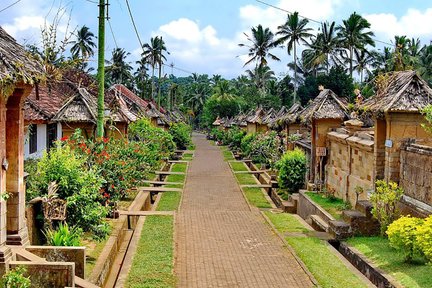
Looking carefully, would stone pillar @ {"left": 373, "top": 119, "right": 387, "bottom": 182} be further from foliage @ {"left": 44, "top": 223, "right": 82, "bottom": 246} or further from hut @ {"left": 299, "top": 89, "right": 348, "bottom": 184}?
foliage @ {"left": 44, "top": 223, "right": 82, "bottom": 246}

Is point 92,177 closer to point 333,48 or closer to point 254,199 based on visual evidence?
point 254,199

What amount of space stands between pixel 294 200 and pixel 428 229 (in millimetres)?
10795

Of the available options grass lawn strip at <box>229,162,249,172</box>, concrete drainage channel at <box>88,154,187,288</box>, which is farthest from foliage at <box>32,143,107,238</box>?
grass lawn strip at <box>229,162,249,172</box>

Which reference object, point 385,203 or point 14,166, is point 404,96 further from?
point 14,166

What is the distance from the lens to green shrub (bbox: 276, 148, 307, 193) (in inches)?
885

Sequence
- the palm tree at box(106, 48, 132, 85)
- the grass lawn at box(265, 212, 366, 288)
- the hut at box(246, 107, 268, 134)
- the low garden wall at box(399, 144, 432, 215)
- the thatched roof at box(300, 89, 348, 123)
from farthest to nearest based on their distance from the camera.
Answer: the palm tree at box(106, 48, 132, 85) → the hut at box(246, 107, 268, 134) → the thatched roof at box(300, 89, 348, 123) → the low garden wall at box(399, 144, 432, 215) → the grass lawn at box(265, 212, 366, 288)

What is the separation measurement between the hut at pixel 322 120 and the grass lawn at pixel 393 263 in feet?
25.8

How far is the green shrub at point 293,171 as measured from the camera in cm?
2247

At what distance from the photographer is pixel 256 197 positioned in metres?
22.7

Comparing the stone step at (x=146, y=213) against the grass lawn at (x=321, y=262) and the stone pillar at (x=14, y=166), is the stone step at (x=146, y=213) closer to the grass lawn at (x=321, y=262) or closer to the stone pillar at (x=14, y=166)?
the grass lawn at (x=321, y=262)

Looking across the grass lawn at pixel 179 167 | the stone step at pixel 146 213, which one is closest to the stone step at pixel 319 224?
the stone step at pixel 146 213

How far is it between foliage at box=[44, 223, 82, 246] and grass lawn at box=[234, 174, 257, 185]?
17301mm

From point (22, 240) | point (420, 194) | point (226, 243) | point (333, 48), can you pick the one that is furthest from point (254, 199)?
point (333, 48)

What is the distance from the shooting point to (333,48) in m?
58.8
